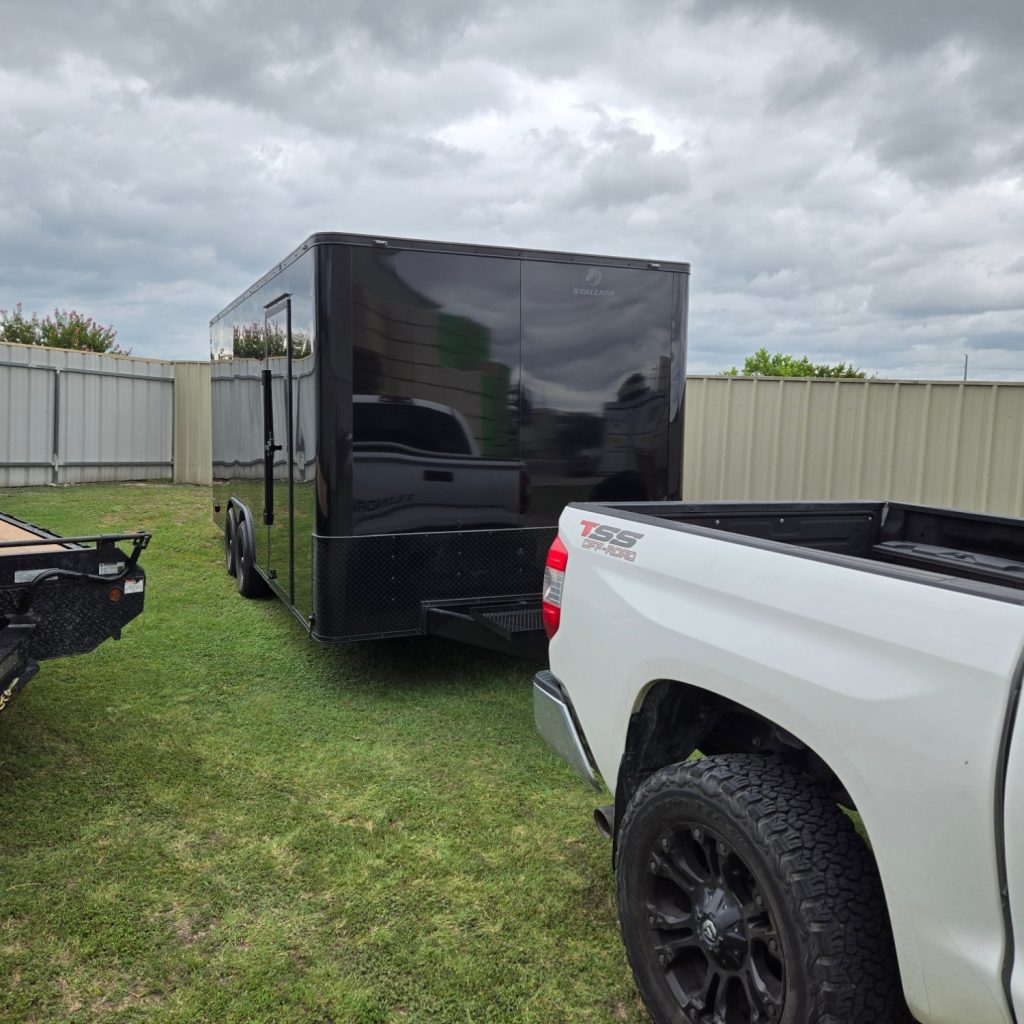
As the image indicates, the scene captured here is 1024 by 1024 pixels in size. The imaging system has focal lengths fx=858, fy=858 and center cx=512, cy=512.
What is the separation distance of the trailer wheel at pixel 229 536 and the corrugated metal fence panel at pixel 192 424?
881 centimetres

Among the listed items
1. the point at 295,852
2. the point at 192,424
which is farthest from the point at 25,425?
the point at 295,852

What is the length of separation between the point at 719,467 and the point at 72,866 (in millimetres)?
8820

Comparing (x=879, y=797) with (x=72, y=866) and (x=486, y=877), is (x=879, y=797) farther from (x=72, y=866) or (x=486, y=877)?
(x=72, y=866)

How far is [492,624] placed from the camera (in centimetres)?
504

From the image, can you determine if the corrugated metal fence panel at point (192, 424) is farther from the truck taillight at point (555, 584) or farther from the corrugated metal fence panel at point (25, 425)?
the truck taillight at point (555, 584)

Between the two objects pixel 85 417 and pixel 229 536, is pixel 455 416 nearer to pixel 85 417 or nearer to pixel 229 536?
pixel 229 536

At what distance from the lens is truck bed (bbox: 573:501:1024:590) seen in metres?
3.30

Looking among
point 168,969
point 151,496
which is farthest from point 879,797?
point 151,496

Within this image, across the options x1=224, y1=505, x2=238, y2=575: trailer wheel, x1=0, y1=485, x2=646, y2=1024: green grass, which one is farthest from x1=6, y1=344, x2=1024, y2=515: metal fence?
x1=0, y1=485, x2=646, y2=1024: green grass

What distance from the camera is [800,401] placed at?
392 inches

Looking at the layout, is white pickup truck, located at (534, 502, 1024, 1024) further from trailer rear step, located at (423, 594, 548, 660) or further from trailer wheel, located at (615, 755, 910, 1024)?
trailer rear step, located at (423, 594, 548, 660)

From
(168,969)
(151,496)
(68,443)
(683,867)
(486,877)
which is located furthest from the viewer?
(68,443)

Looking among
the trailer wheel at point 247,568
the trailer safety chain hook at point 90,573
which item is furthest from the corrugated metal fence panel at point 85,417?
the trailer safety chain hook at point 90,573

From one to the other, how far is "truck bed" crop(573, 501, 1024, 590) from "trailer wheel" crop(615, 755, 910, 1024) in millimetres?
1139
